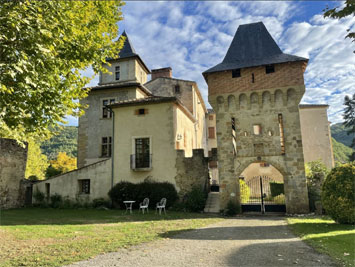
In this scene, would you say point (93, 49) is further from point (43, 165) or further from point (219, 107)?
point (43, 165)

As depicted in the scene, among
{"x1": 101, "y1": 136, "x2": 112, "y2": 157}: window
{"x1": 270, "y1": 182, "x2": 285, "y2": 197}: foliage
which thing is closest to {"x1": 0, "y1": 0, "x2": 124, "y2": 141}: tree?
{"x1": 101, "y1": 136, "x2": 112, "y2": 157}: window

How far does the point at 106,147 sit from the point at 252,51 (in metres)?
13.4

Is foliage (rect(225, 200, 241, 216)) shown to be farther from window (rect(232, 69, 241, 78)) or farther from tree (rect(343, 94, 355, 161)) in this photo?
tree (rect(343, 94, 355, 161))

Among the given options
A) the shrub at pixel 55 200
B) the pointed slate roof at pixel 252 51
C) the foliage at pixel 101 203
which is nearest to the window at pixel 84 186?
the foliage at pixel 101 203

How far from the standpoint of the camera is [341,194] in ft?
29.7

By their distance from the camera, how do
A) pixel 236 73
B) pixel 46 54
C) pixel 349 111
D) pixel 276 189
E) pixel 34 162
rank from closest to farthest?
pixel 46 54, pixel 236 73, pixel 276 189, pixel 34 162, pixel 349 111

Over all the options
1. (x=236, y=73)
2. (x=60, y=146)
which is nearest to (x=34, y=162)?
(x=60, y=146)

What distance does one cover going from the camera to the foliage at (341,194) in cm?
885

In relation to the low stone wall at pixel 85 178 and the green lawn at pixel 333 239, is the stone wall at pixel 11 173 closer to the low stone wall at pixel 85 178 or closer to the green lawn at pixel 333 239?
the low stone wall at pixel 85 178

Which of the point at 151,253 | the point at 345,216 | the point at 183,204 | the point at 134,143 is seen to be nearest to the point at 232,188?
the point at 183,204

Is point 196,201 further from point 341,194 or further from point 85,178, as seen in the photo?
point 85,178

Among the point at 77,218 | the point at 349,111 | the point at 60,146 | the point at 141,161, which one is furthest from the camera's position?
the point at 60,146

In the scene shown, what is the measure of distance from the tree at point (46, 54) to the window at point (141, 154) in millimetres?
8518

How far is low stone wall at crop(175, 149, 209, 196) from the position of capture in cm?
1580
